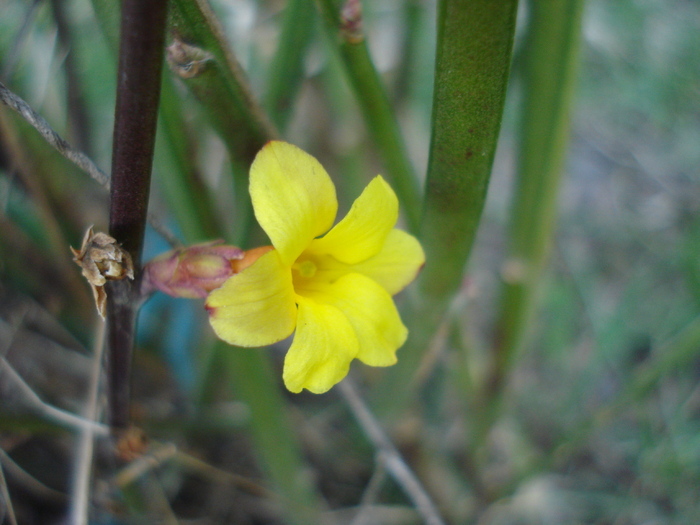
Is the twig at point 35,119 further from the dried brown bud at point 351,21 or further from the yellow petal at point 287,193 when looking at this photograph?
the dried brown bud at point 351,21

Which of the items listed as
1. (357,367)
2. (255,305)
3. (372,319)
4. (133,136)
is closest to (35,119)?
(133,136)

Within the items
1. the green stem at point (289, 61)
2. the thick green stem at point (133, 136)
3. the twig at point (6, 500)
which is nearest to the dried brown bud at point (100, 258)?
the thick green stem at point (133, 136)

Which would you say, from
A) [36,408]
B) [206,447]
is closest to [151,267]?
[36,408]

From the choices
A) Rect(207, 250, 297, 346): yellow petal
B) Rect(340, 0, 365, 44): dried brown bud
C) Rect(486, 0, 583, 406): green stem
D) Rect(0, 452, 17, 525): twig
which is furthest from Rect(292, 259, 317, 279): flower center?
Rect(0, 452, 17, 525): twig

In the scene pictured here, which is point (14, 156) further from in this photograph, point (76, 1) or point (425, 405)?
point (425, 405)

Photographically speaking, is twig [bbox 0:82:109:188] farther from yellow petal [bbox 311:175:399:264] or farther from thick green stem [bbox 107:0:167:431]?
yellow petal [bbox 311:175:399:264]

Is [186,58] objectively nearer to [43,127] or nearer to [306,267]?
[43,127]

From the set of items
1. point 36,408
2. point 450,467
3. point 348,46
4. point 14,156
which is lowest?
point 450,467
